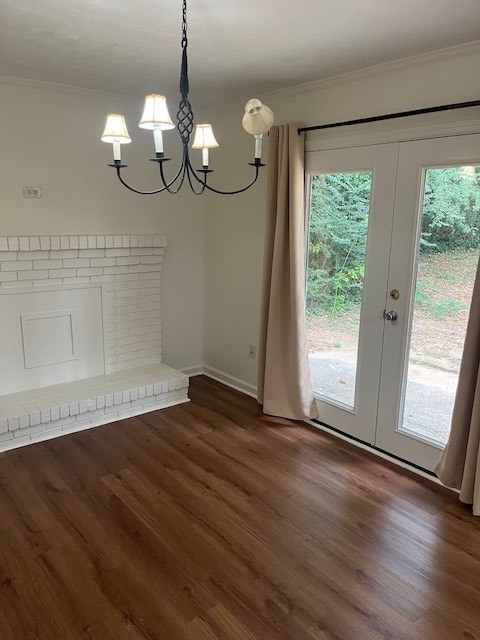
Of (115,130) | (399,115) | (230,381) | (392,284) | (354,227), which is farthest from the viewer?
(230,381)

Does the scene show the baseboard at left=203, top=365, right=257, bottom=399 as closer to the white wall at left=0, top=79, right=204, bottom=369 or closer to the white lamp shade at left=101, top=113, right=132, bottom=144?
the white wall at left=0, top=79, right=204, bottom=369

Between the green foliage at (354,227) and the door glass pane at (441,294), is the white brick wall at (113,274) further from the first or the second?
the door glass pane at (441,294)

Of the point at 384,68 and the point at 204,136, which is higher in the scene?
the point at 384,68

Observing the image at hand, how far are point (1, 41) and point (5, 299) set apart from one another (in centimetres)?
166

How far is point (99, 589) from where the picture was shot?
2020 millimetres

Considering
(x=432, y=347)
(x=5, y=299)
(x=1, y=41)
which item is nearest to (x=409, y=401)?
(x=432, y=347)

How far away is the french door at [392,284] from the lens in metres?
2.66

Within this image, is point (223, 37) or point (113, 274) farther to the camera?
point (113, 274)

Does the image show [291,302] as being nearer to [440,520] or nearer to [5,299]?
[440,520]

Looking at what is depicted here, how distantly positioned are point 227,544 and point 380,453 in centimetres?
134

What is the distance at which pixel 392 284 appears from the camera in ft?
9.73

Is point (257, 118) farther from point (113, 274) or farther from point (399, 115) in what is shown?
point (113, 274)

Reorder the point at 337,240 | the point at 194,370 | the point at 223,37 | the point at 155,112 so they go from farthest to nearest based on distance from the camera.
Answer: the point at 194,370
the point at 337,240
the point at 223,37
the point at 155,112

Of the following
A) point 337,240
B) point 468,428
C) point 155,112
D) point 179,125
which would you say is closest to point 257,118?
point 179,125
